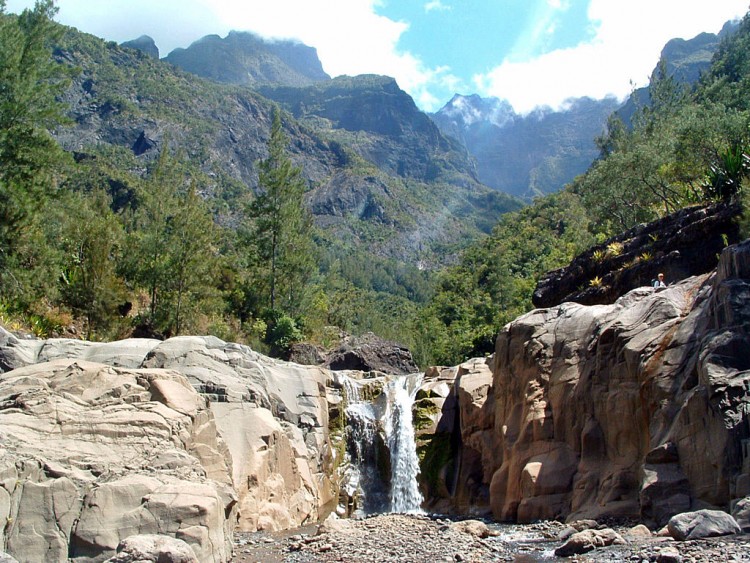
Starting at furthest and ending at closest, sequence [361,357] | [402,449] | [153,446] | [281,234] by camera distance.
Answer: [281,234] → [361,357] → [402,449] → [153,446]

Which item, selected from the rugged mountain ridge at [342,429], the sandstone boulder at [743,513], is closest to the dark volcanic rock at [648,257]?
the rugged mountain ridge at [342,429]

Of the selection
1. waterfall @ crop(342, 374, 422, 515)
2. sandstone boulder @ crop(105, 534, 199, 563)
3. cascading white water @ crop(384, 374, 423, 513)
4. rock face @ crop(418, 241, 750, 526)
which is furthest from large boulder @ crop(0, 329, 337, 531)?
rock face @ crop(418, 241, 750, 526)

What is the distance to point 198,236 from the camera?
31.1 metres

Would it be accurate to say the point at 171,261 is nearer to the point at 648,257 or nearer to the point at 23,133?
the point at 23,133

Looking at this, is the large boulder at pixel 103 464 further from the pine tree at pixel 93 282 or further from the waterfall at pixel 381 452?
the pine tree at pixel 93 282

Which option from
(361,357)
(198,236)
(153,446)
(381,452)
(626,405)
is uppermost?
(198,236)

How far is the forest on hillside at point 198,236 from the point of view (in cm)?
2300

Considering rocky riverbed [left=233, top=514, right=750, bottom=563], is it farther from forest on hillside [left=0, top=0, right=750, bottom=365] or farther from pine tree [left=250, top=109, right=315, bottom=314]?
pine tree [left=250, top=109, right=315, bottom=314]

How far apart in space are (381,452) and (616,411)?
9.98 m

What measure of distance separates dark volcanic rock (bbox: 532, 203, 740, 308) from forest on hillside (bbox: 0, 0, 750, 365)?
146 cm

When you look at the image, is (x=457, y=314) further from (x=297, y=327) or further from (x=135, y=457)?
(x=135, y=457)

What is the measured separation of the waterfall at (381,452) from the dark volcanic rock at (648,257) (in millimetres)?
7254

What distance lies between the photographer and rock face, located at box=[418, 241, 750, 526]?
466 inches

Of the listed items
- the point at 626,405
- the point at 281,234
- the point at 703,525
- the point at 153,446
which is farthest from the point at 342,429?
the point at 281,234
